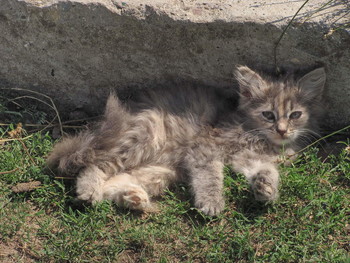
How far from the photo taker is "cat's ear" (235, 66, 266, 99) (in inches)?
156

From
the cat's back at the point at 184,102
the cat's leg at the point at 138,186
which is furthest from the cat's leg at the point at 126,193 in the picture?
the cat's back at the point at 184,102

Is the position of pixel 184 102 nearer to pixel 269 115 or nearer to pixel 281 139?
pixel 269 115

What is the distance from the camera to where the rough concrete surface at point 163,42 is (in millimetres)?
3789

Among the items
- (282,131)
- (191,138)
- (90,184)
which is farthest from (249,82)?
(90,184)

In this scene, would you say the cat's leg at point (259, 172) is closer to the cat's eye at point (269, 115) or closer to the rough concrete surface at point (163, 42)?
the cat's eye at point (269, 115)

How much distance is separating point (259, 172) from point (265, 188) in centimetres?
22

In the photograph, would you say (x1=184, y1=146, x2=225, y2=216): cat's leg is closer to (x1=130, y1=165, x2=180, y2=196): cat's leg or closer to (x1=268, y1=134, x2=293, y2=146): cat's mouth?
(x1=130, y1=165, x2=180, y2=196): cat's leg

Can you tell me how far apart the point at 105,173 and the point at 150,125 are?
54 centimetres

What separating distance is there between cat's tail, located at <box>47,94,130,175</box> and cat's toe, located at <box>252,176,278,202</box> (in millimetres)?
1189

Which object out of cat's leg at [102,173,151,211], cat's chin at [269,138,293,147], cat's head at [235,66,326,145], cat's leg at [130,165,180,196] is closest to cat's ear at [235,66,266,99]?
cat's head at [235,66,326,145]

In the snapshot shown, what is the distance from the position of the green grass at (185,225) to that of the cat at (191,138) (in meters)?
0.13

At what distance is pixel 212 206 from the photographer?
3611 mm

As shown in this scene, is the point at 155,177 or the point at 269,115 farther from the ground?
the point at 269,115

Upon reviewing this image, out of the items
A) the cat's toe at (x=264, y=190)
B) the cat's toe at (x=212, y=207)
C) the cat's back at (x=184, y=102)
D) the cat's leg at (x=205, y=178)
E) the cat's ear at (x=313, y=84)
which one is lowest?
the cat's toe at (x=212, y=207)
